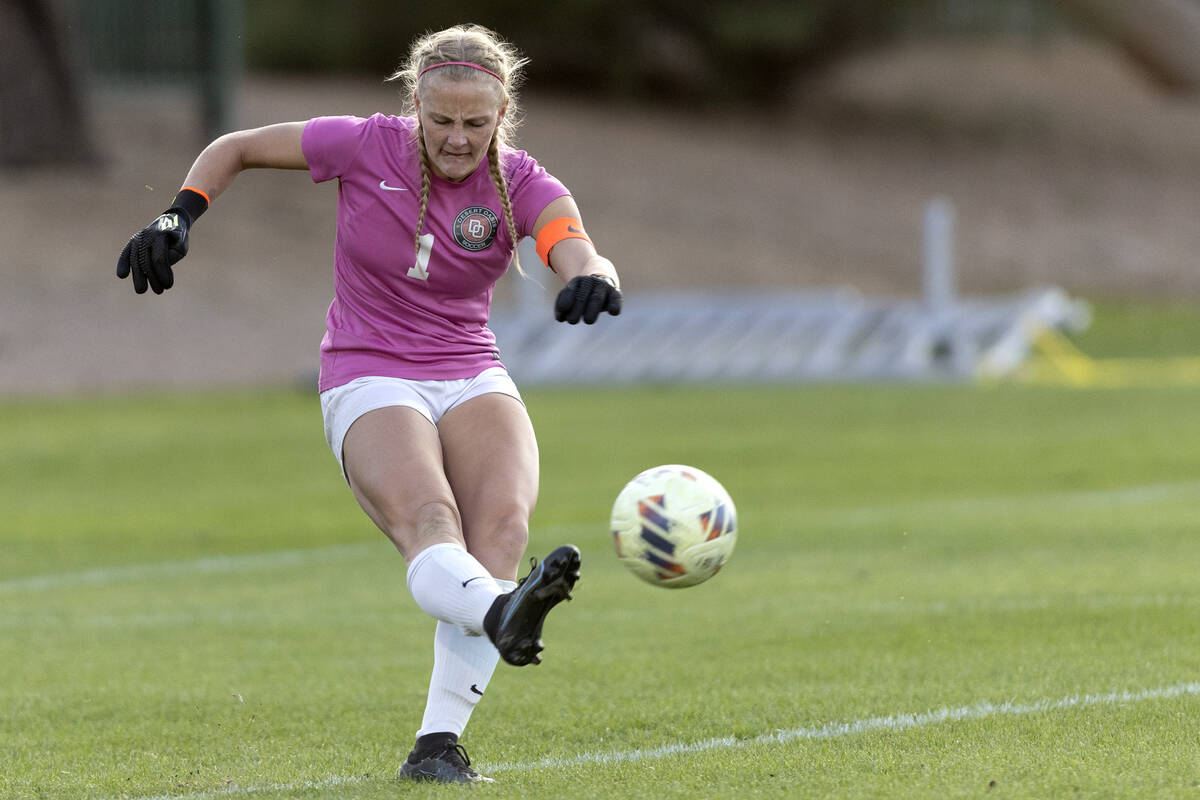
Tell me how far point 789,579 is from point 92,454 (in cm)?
1108

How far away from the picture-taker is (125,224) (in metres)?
34.5

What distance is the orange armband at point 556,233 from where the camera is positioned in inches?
233

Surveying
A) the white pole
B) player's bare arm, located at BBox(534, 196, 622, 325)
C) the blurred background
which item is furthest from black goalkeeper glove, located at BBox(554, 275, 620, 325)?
the blurred background

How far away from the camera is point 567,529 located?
13758mm

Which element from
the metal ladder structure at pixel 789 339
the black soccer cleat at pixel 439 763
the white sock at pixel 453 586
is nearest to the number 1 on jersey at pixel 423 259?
the white sock at pixel 453 586

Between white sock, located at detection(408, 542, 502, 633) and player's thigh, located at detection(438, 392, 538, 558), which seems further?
player's thigh, located at detection(438, 392, 538, 558)

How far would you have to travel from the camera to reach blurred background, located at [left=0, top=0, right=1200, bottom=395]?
31812mm

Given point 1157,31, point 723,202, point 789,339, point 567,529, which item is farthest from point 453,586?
point 1157,31

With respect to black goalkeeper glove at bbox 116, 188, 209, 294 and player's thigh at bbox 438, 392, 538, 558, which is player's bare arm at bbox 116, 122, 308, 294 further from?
player's thigh at bbox 438, 392, 538, 558

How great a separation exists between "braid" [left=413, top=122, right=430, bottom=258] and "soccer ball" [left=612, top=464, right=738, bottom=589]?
104 cm

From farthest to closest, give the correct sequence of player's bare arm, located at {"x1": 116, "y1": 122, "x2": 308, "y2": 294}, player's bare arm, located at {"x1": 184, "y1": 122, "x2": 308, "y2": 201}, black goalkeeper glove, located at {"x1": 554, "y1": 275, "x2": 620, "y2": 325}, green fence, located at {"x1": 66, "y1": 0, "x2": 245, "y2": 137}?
green fence, located at {"x1": 66, "y1": 0, "x2": 245, "y2": 137}
player's bare arm, located at {"x1": 184, "y1": 122, "x2": 308, "y2": 201}
player's bare arm, located at {"x1": 116, "y1": 122, "x2": 308, "y2": 294}
black goalkeeper glove, located at {"x1": 554, "y1": 275, "x2": 620, "y2": 325}

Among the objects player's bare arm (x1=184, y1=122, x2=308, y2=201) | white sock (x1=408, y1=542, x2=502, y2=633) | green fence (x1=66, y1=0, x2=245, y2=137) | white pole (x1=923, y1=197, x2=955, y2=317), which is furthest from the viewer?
green fence (x1=66, y1=0, x2=245, y2=137)

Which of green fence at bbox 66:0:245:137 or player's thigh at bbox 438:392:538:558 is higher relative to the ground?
player's thigh at bbox 438:392:538:558

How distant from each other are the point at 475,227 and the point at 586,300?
628mm
